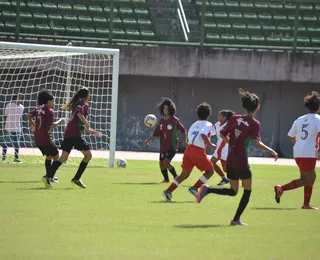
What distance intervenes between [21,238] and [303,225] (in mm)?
3698

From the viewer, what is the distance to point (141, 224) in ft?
32.5

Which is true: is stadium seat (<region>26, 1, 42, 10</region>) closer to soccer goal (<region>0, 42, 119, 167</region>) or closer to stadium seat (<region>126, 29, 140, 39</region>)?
soccer goal (<region>0, 42, 119, 167</region>)

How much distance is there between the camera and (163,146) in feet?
56.2

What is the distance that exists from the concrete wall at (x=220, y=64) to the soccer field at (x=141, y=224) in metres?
12.5

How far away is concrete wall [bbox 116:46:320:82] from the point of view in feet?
92.5

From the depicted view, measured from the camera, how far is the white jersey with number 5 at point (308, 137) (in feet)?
41.0

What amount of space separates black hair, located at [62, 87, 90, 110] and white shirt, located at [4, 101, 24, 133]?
295 inches

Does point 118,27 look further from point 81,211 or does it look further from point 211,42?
point 81,211

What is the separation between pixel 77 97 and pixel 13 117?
25.8 ft

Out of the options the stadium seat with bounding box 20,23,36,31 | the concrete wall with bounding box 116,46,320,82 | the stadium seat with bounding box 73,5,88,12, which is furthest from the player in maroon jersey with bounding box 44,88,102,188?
the stadium seat with bounding box 73,5,88,12

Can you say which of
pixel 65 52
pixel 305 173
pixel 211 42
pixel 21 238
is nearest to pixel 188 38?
pixel 211 42

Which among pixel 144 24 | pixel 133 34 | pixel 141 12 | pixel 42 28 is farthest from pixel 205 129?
pixel 141 12

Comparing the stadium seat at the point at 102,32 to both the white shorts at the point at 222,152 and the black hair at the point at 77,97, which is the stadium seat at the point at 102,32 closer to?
the white shorts at the point at 222,152

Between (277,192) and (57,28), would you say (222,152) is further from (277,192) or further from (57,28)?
(57,28)
